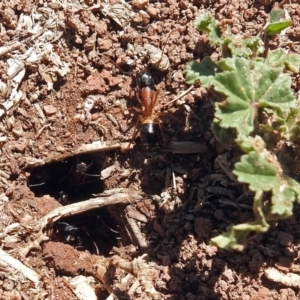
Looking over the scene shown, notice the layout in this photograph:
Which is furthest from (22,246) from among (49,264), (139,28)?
(139,28)

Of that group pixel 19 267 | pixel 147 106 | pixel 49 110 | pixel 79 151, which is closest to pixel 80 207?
pixel 79 151

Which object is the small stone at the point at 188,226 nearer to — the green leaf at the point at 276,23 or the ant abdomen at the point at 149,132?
the ant abdomen at the point at 149,132

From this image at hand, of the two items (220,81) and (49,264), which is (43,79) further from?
(220,81)

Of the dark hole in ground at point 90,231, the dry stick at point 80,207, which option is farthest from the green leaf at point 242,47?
the dark hole in ground at point 90,231

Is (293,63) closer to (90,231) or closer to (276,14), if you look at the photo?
(276,14)

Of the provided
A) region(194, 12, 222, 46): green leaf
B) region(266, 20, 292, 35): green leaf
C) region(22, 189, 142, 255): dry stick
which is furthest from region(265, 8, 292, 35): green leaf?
region(22, 189, 142, 255): dry stick

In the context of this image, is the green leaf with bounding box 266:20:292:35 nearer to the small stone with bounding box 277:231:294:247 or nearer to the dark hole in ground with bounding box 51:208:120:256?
the small stone with bounding box 277:231:294:247
